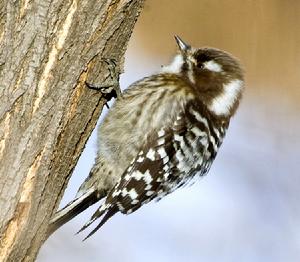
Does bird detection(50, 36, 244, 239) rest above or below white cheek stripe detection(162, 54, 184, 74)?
below

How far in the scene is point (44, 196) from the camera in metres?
3.22

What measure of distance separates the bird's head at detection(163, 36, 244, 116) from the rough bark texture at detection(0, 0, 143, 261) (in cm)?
126

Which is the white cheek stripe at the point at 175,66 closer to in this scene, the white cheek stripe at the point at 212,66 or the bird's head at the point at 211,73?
the bird's head at the point at 211,73

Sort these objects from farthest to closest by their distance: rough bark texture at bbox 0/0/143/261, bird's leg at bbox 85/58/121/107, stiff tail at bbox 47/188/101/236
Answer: stiff tail at bbox 47/188/101/236
bird's leg at bbox 85/58/121/107
rough bark texture at bbox 0/0/143/261

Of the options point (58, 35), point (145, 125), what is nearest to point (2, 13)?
point (58, 35)

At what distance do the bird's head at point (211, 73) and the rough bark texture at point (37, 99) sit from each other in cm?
126

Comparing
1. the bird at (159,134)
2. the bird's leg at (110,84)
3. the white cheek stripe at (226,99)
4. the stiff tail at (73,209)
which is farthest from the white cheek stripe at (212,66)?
the stiff tail at (73,209)

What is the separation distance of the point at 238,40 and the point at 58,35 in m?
2.85

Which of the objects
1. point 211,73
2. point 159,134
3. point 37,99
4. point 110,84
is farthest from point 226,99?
point 37,99

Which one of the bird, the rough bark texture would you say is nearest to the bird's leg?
the rough bark texture

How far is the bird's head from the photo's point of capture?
4488 millimetres

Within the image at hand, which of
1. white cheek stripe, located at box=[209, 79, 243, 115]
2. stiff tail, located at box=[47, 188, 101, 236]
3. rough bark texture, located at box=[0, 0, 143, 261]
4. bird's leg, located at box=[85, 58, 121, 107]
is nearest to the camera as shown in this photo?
rough bark texture, located at box=[0, 0, 143, 261]

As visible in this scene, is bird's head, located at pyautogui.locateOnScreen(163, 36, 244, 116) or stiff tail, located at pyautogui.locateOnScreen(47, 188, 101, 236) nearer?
stiff tail, located at pyautogui.locateOnScreen(47, 188, 101, 236)

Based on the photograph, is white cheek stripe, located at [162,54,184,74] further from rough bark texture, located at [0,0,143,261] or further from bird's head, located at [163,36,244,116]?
rough bark texture, located at [0,0,143,261]
